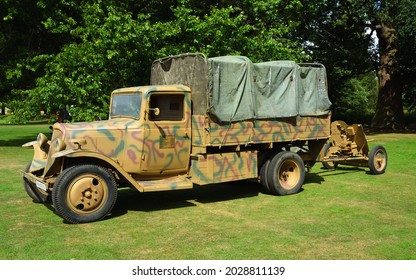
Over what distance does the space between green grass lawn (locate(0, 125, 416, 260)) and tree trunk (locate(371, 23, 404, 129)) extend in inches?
812

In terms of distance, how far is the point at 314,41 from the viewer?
29.7 m

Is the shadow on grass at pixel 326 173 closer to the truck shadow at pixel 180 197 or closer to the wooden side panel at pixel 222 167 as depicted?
the truck shadow at pixel 180 197

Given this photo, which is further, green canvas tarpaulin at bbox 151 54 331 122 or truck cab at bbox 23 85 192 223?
green canvas tarpaulin at bbox 151 54 331 122

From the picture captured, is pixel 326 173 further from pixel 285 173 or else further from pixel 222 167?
pixel 222 167

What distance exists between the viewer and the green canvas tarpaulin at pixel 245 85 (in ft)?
28.2

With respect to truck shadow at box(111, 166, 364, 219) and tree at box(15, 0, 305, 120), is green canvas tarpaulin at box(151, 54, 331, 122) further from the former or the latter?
tree at box(15, 0, 305, 120)

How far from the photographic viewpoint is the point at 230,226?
23.4 ft

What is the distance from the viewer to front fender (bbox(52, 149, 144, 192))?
7291mm

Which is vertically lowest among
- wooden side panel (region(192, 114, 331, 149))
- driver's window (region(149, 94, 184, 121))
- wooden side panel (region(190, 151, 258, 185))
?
wooden side panel (region(190, 151, 258, 185))

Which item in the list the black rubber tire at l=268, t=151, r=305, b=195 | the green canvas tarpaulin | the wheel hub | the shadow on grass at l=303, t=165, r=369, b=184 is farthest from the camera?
the shadow on grass at l=303, t=165, r=369, b=184

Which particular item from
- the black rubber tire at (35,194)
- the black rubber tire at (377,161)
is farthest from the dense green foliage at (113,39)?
the black rubber tire at (35,194)

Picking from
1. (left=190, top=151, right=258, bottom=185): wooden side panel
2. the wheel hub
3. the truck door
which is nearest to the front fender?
the wheel hub

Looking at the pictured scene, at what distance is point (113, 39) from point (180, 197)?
344 inches

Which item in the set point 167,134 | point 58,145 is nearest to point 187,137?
point 167,134
